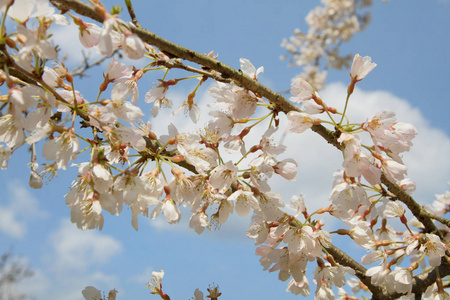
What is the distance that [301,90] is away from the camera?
1.91 m

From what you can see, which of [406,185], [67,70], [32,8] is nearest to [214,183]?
[67,70]

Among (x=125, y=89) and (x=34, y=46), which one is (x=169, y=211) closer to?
(x=125, y=89)

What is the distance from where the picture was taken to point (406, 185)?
8.64 ft

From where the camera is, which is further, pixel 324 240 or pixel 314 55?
pixel 314 55

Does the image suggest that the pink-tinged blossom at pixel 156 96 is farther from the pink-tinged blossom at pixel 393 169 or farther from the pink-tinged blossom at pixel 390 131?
the pink-tinged blossom at pixel 393 169

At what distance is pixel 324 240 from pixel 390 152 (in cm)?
55

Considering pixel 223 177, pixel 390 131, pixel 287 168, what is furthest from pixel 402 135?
pixel 223 177

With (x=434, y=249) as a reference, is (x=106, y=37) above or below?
above

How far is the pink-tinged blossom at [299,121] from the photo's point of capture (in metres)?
1.79

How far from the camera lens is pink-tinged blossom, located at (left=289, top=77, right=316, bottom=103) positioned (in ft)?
6.18

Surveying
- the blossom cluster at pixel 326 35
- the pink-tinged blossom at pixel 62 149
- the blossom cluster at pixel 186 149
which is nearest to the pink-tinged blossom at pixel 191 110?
the blossom cluster at pixel 186 149

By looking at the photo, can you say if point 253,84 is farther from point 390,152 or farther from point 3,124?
point 3,124

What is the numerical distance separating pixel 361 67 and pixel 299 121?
1.44ft

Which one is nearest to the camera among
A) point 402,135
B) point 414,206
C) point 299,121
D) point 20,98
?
point 20,98
